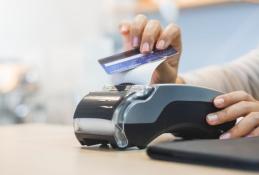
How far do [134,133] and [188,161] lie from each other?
0.13 metres

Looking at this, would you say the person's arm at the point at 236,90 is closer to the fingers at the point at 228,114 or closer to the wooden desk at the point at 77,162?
the fingers at the point at 228,114

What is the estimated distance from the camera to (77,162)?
0.51m

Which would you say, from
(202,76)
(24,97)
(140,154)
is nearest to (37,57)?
(24,97)

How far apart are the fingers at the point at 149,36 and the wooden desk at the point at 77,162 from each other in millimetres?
181

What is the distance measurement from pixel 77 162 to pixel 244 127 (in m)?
0.26

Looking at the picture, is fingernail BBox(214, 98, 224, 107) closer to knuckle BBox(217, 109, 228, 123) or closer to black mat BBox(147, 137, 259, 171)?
knuckle BBox(217, 109, 228, 123)

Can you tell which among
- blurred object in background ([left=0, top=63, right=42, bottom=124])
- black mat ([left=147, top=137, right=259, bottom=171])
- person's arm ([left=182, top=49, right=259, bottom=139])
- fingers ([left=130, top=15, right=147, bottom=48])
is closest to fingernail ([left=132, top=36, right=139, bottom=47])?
fingers ([left=130, top=15, right=147, bottom=48])

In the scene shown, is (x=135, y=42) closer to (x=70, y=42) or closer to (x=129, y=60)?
(x=129, y=60)

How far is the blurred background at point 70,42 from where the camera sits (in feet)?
5.90

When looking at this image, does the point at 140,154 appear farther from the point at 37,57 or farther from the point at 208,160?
the point at 37,57

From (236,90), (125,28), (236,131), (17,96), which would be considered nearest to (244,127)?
(236,131)

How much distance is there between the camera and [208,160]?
47 cm

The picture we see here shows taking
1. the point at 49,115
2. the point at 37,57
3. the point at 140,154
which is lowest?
the point at 49,115

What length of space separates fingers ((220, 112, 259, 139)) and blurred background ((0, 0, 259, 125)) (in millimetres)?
806
